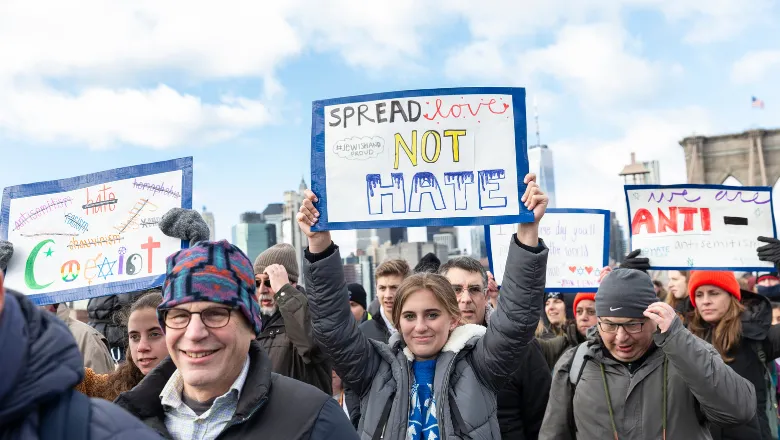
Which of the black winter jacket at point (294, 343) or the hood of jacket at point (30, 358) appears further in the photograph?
the black winter jacket at point (294, 343)

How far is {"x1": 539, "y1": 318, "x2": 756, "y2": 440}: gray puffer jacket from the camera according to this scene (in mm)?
3385

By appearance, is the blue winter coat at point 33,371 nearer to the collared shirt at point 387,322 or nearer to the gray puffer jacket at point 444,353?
the gray puffer jacket at point 444,353

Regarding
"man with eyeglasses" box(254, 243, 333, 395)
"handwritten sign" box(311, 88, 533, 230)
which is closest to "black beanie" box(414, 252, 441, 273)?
"man with eyeglasses" box(254, 243, 333, 395)

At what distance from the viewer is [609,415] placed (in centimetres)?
356

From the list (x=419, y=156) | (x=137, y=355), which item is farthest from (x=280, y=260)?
(x=137, y=355)

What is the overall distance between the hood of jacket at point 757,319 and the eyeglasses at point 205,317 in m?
3.99

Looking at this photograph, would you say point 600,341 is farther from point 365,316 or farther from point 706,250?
point 365,316

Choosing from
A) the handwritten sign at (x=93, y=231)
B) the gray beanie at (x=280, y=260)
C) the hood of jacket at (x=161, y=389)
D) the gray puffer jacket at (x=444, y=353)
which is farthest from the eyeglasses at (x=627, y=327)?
the handwritten sign at (x=93, y=231)

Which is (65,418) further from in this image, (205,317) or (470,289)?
(470,289)

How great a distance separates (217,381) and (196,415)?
128 mm

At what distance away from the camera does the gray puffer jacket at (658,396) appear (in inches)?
133

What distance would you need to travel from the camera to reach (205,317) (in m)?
2.16

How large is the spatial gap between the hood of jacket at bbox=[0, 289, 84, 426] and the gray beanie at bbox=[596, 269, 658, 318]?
9.59ft

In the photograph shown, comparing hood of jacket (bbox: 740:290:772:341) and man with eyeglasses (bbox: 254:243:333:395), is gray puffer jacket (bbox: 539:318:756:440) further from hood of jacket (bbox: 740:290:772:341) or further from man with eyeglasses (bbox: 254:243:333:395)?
man with eyeglasses (bbox: 254:243:333:395)
